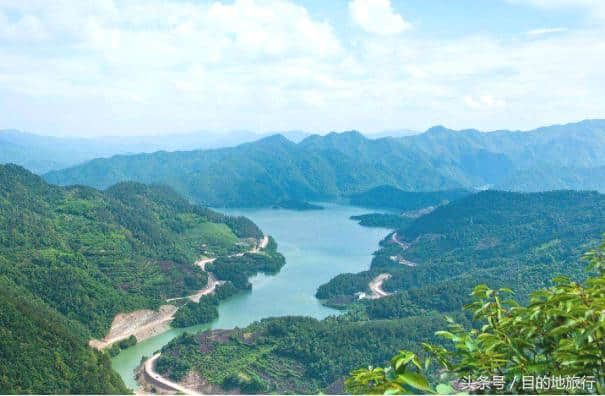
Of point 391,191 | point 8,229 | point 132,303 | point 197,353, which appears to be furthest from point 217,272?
point 391,191

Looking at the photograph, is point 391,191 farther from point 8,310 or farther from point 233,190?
point 8,310

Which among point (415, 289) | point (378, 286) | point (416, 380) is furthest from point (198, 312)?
point (416, 380)

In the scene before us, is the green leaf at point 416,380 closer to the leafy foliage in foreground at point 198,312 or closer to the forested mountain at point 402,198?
the leafy foliage in foreground at point 198,312

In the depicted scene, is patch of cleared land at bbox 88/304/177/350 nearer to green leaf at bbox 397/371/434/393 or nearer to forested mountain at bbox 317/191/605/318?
forested mountain at bbox 317/191/605/318

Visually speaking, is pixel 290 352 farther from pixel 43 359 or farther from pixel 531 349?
pixel 531 349

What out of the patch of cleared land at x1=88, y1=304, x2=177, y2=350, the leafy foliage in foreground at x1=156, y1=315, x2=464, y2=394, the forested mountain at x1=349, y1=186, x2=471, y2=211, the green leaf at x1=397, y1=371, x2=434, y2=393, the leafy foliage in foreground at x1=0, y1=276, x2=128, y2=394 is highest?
the green leaf at x1=397, y1=371, x2=434, y2=393

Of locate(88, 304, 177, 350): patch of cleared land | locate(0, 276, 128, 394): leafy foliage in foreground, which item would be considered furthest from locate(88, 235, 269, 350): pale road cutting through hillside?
locate(0, 276, 128, 394): leafy foliage in foreground
